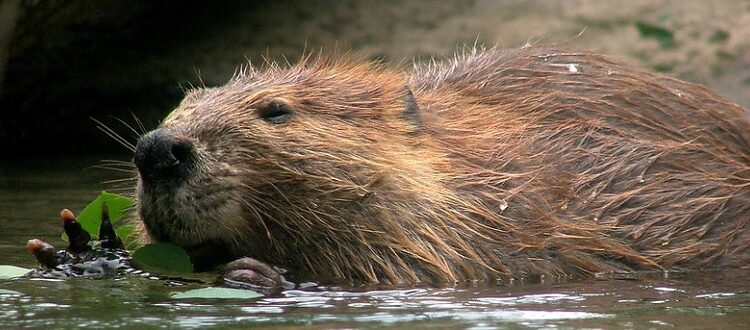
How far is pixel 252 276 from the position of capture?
4820 millimetres

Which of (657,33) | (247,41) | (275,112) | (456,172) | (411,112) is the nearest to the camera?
(275,112)

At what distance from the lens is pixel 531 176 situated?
5.60 metres

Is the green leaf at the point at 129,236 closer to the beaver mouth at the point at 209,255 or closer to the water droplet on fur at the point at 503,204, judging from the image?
the beaver mouth at the point at 209,255

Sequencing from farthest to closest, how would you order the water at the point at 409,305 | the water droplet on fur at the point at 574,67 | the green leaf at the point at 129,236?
1. the water droplet on fur at the point at 574,67
2. the green leaf at the point at 129,236
3. the water at the point at 409,305

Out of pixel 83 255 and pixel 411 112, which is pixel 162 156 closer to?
pixel 83 255

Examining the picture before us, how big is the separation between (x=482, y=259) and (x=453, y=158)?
50 cm

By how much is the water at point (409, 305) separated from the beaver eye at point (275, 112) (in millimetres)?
730

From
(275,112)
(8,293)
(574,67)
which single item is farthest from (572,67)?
(8,293)

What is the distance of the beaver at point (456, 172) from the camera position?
505 centimetres

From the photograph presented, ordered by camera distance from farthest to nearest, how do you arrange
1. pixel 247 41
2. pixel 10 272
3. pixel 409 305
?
A: pixel 247 41 → pixel 10 272 → pixel 409 305

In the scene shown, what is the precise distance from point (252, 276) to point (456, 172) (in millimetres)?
1120

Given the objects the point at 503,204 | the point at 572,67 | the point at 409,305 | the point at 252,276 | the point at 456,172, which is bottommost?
the point at 409,305

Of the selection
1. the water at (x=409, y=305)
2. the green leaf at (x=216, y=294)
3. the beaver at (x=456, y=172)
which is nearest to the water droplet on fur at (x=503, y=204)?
the beaver at (x=456, y=172)

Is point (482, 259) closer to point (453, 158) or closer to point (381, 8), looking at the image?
point (453, 158)
